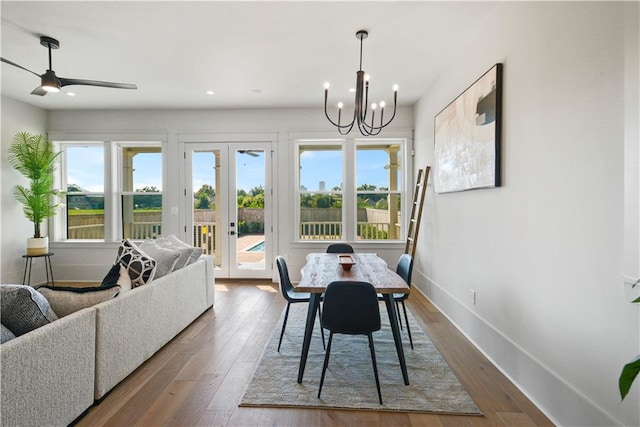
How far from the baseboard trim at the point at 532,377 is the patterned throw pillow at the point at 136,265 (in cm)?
274

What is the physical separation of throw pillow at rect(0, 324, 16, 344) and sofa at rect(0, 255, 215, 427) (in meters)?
0.07

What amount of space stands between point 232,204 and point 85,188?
2.52 m

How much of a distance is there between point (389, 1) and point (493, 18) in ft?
2.85

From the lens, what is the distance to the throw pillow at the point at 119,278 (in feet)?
7.69

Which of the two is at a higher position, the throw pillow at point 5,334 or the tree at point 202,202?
the tree at point 202,202

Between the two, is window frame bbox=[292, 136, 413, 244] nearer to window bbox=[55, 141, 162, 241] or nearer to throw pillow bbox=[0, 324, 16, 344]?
window bbox=[55, 141, 162, 241]

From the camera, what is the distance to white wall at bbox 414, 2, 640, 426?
1.44 meters

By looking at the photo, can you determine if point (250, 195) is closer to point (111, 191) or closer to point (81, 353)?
point (111, 191)

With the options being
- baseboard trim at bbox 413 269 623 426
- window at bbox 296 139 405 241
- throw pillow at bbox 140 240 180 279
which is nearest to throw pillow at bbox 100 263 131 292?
throw pillow at bbox 140 240 180 279

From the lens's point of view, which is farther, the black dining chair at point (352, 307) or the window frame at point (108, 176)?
the window frame at point (108, 176)

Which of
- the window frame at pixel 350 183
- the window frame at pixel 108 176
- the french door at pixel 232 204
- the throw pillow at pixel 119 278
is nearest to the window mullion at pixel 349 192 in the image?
the window frame at pixel 350 183

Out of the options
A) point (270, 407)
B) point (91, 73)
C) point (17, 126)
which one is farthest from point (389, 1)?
point (17, 126)

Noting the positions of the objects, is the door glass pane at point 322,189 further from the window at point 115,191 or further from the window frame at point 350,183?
the window at point 115,191

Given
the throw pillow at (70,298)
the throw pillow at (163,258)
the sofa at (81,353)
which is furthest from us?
the throw pillow at (163,258)
